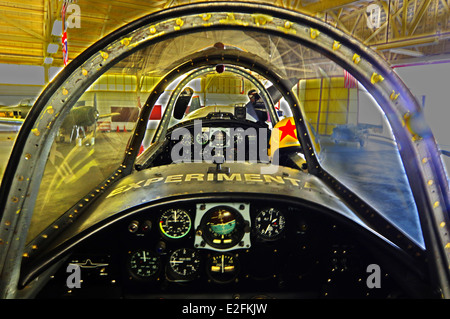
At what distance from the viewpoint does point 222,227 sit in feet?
5.59

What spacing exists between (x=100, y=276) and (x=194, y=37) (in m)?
8.16

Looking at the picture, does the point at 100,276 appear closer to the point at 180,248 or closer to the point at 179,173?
the point at 180,248

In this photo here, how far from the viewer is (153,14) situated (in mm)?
1021

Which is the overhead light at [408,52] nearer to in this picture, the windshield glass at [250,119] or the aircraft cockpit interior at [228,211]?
the windshield glass at [250,119]

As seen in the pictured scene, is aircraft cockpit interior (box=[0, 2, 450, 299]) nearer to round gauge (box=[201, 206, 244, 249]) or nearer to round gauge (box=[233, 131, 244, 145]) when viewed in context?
round gauge (box=[201, 206, 244, 249])

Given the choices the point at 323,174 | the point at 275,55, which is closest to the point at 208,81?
the point at 275,55

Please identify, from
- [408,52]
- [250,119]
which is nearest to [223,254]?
[250,119]

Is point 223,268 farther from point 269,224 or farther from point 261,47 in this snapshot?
point 261,47

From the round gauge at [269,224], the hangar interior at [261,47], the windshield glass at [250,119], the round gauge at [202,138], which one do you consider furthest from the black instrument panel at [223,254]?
the hangar interior at [261,47]

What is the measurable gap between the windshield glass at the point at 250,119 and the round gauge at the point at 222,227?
0.84m

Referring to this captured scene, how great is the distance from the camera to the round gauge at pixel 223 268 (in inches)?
67.2

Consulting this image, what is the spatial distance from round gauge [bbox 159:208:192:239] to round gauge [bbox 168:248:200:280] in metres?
0.11

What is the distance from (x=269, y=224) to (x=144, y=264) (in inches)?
29.2

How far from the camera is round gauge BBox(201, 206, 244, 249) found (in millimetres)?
1685
